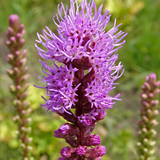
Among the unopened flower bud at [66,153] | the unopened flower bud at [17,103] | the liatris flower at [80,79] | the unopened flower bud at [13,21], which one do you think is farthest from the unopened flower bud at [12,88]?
the unopened flower bud at [66,153]

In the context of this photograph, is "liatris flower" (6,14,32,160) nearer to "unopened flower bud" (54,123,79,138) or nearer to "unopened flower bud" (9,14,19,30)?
"unopened flower bud" (9,14,19,30)

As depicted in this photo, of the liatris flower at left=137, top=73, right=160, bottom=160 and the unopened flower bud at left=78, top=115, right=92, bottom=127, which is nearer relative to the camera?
the unopened flower bud at left=78, top=115, right=92, bottom=127

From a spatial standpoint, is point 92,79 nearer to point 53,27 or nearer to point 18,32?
point 18,32

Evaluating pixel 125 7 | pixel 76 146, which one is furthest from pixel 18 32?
pixel 125 7

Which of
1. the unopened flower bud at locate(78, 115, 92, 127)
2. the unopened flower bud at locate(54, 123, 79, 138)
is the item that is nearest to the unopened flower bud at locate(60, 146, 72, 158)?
the unopened flower bud at locate(54, 123, 79, 138)

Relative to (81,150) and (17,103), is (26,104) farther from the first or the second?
(81,150)

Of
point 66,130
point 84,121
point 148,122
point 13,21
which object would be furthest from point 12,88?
point 148,122

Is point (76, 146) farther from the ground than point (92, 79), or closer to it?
closer to it
